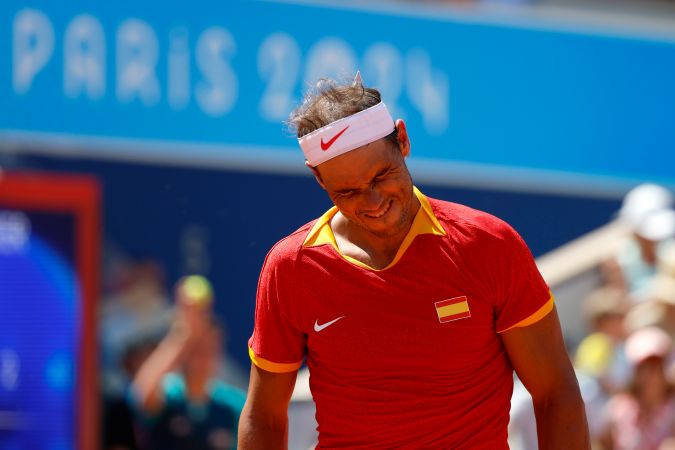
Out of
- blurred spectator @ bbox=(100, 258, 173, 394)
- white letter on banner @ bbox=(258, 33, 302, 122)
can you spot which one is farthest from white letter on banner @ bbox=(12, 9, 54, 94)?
white letter on banner @ bbox=(258, 33, 302, 122)

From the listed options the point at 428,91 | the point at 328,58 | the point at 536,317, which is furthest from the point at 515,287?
the point at 428,91

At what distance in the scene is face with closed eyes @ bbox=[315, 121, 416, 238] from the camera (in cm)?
299

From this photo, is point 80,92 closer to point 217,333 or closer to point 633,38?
point 217,333

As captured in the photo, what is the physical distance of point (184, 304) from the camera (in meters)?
7.17

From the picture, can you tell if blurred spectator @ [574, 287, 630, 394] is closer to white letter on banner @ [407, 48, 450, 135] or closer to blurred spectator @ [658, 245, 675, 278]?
blurred spectator @ [658, 245, 675, 278]

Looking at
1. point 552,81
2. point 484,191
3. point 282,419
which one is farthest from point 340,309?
point 552,81

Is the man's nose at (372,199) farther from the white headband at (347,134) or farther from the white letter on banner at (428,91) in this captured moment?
the white letter on banner at (428,91)

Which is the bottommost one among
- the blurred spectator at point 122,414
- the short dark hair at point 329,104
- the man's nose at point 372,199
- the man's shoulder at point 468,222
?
the blurred spectator at point 122,414

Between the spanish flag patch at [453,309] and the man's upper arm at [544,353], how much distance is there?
14 cm

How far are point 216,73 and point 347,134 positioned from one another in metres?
4.70

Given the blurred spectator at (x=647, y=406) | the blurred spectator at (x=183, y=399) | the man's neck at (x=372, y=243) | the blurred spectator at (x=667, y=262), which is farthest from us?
the blurred spectator at (x=667, y=262)

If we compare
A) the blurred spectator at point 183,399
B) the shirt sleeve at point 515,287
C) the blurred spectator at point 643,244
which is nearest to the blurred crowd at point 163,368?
the blurred spectator at point 183,399

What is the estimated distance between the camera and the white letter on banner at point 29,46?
704 centimetres

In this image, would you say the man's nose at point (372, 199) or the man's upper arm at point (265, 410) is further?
the man's upper arm at point (265, 410)
